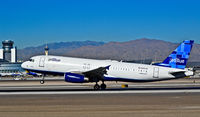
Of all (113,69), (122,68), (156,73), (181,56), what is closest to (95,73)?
(113,69)

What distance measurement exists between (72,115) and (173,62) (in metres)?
25.7

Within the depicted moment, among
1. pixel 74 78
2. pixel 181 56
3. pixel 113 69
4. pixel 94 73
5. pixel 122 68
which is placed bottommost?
pixel 74 78

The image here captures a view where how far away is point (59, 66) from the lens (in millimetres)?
41156

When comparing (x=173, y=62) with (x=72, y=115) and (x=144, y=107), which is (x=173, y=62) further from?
(x=72, y=115)

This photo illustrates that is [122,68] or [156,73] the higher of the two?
[122,68]

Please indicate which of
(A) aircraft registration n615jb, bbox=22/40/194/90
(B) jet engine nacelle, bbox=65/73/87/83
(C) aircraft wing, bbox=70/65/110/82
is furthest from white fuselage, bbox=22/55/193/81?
(B) jet engine nacelle, bbox=65/73/87/83

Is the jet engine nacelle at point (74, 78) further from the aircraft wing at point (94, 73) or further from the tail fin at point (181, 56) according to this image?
the tail fin at point (181, 56)

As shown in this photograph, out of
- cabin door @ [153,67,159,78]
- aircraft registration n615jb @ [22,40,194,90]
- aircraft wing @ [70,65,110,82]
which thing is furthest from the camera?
cabin door @ [153,67,159,78]

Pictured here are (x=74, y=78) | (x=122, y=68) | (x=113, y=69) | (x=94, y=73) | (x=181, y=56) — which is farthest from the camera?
(x=181, y=56)

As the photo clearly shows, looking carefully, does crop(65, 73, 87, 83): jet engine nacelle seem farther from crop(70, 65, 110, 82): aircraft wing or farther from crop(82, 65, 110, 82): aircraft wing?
crop(82, 65, 110, 82): aircraft wing

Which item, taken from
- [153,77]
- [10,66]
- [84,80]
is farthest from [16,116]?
[10,66]

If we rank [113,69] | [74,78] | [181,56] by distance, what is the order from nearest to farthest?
[74,78], [113,69], [181,56]

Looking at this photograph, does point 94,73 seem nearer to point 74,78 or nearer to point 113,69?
point 74,78

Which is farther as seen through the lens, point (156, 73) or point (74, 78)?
point (156, 73)
